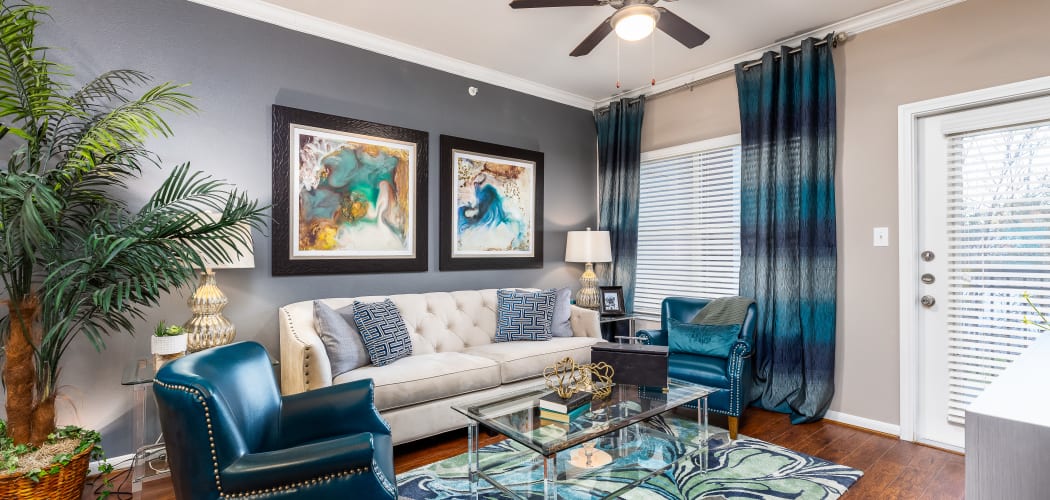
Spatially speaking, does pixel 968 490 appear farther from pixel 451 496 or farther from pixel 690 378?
pixel 690 378

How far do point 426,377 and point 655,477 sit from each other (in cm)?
→ 132

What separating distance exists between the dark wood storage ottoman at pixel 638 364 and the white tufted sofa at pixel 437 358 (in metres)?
0.85

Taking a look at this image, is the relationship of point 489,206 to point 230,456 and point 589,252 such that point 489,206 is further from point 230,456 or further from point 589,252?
point 230,456

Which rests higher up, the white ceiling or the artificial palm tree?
the white ceiling

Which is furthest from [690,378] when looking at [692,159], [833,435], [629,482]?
[692,159]

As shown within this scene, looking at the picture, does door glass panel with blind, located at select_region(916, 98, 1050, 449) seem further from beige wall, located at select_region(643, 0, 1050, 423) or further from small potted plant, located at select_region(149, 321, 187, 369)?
small potted plant, located at select_region(149, 321, 187, 369)

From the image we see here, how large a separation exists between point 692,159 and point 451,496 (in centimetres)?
328

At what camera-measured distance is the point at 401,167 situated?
3650mm

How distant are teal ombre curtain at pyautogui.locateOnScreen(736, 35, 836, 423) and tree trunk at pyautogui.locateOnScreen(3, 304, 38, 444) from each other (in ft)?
13.0

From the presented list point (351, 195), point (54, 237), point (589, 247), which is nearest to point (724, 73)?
point (589, 247)

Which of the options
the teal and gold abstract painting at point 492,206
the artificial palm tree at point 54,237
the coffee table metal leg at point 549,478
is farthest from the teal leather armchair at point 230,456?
the teal and gold abstract painting at point 492,206

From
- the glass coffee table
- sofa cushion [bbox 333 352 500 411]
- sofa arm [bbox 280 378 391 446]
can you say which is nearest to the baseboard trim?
the glass coffee table

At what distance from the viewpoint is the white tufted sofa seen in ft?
8.73

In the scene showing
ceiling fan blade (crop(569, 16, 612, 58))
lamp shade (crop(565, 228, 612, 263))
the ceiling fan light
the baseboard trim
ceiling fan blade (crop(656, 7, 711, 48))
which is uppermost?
ceiling fan blade (crop(569, 16, 612, 58))
